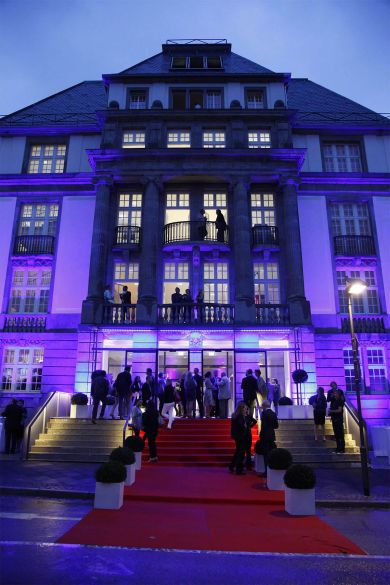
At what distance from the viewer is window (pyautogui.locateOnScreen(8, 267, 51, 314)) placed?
24.4 metres

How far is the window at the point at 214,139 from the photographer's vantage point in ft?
87.7

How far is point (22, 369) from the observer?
23.1 metres

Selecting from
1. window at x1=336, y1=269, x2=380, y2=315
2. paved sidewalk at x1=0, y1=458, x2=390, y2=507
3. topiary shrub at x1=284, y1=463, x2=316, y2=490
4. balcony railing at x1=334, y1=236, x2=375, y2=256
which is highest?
balcony railing at x1=334, y1=236, x2=375, y2=256

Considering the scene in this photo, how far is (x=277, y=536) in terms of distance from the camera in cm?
720

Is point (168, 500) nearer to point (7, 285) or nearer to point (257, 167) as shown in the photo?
point (7, 285)

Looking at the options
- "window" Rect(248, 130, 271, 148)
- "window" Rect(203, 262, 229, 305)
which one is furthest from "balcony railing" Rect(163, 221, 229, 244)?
"window" Rect(248, 130, 271, 148)

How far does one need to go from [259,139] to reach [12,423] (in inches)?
843

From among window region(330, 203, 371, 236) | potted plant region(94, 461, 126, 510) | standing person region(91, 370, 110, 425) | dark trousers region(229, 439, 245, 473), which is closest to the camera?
potted plant region(94, 461, 126, 510)

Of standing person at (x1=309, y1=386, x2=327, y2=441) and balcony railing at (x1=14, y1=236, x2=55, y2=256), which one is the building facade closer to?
balcony railing at (x1=14, y1=236, x2=55, y2=256)

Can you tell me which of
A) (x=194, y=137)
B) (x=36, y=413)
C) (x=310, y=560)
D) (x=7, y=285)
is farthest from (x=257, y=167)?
(x=310, y=560)

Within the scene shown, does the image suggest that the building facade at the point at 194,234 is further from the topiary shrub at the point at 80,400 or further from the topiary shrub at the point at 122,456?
the topiary shrub at the point at 122,456

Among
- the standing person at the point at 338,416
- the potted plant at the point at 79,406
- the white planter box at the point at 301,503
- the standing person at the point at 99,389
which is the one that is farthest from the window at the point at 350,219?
the white planter box at the point at 301,503

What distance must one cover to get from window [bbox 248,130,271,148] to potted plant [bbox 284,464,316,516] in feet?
72.8

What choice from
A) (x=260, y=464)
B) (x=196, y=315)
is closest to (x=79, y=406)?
(x=196, y=315)
